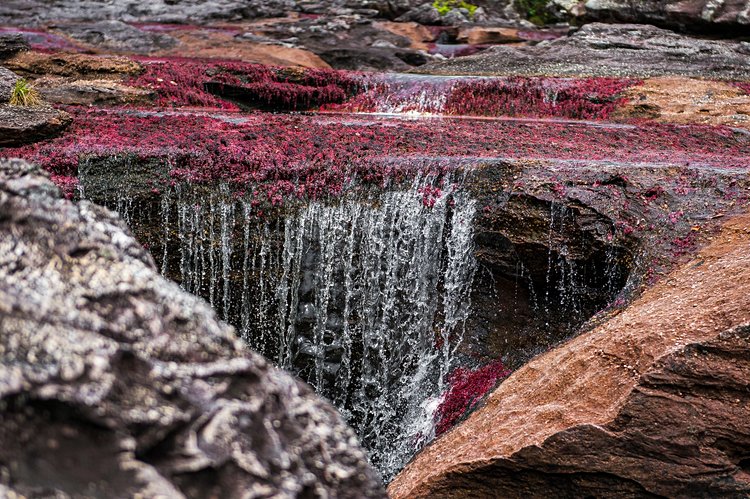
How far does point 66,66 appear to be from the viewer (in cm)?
1361

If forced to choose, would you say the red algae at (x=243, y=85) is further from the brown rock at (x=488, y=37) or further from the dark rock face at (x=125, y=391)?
the dark rock face at (x=125, y=391)

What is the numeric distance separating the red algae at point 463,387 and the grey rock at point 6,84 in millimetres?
7854

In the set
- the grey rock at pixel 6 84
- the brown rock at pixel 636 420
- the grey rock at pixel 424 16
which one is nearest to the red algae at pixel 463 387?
the brown rock at pixel 636 420

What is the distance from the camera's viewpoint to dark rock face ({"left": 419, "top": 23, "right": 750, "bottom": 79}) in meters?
16.5

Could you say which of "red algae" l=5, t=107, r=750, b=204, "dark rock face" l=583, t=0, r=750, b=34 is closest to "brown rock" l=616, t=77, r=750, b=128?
"red algae" l=5, t=107, r=750, b=204

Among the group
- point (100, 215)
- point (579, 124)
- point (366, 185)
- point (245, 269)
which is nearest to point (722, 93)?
point (579, 124)

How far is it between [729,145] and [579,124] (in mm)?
2802

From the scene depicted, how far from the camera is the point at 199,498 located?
1644 millimetres

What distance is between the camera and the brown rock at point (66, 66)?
1358 centimetres

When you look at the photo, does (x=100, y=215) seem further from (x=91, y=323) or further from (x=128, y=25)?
→ (x=128, y=25)

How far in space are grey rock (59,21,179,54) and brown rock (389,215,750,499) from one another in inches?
602

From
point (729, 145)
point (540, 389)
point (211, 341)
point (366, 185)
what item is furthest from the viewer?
point (729, 145)

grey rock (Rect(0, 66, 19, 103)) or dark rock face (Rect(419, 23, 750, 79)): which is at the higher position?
dark rock face (Rect(419, 23, 750, 79))

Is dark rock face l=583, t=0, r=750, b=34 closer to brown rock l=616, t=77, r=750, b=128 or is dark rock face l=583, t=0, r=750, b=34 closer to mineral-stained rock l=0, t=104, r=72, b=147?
brown rock l=616, t=77, r=750, b=128
